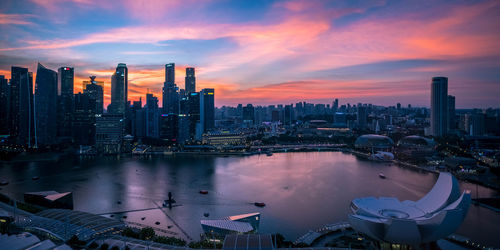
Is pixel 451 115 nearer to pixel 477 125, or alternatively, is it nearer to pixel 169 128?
pixel 477 125

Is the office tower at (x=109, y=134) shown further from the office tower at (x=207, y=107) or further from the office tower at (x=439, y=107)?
the office tower at (x=439, y=107)

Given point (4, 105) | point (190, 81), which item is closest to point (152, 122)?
point (4, 105)

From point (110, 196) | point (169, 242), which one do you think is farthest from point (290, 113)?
point (169, 242)

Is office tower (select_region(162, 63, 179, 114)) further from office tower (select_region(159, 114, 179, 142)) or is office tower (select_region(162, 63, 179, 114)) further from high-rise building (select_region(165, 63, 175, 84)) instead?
office tower (select_region(159, 114, 179, 142))

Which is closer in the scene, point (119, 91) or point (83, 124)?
point (83, 124)

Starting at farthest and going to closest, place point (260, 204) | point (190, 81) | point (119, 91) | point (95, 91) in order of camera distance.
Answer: point (190, 81), point (119, 91), point (95, 91), point (260, 204)

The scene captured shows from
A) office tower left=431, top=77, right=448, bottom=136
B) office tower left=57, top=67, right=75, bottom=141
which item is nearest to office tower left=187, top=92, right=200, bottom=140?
office tower left=57, top=67, right=75, bottom=141

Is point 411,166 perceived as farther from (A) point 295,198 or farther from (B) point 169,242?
(B) point 169,242
